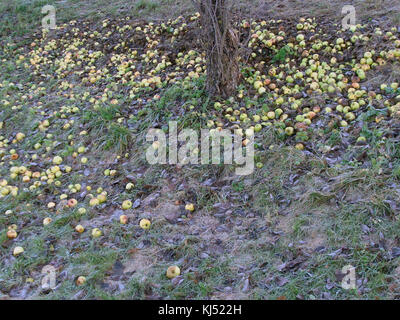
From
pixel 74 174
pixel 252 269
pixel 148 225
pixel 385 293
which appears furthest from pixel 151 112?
pixel 385 293

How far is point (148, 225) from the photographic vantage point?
11.6ft

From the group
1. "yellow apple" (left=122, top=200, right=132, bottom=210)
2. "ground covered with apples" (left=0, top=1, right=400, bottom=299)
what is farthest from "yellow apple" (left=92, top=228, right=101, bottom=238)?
"yellow apple" (left=122, top=200, right=132, bottom=210)

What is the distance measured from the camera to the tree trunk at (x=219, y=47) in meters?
4.34

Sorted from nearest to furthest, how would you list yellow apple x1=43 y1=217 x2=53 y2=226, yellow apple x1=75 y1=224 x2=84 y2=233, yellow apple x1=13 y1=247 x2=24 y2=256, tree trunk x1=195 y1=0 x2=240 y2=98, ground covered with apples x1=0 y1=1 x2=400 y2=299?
ground covered with apples x1=0 y1=1 x2=400 y2=299 → yellow apple x1=13 y1=247 x2=24 y2=256 → yellow apple x1=75 y1=224 x2=84 y2=233 → yellow apple x1=43 y1=217 x2=53 y2=226 → tree trunk x1=195 y1=0 x2=240 y2=98

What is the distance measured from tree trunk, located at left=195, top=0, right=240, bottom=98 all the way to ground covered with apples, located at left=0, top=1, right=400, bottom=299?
175 millimetres

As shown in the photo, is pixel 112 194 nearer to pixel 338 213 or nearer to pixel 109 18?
pixel 338 213

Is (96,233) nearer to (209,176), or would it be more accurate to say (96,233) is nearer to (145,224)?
(145,224)

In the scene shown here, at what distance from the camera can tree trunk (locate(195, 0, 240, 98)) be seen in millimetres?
4336

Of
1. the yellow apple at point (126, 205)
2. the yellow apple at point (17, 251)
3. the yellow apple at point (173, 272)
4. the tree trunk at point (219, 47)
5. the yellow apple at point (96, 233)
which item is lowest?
the yellow apple at point (173, 272)

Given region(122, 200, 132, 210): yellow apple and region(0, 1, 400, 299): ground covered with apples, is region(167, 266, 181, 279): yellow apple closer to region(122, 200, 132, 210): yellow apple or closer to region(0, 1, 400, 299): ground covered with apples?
region(0, 1, 400, 299): ground covered with apples

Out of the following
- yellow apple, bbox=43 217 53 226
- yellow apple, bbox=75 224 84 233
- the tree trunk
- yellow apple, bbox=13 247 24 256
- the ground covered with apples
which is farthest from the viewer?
the tree trunk

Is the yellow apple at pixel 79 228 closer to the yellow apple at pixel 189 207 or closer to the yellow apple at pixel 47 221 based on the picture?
the yellow apple at pixel 47 221

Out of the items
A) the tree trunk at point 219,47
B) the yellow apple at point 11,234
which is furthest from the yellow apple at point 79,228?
the tree trunk at point 219,47

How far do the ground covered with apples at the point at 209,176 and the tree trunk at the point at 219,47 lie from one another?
175 millimetres
